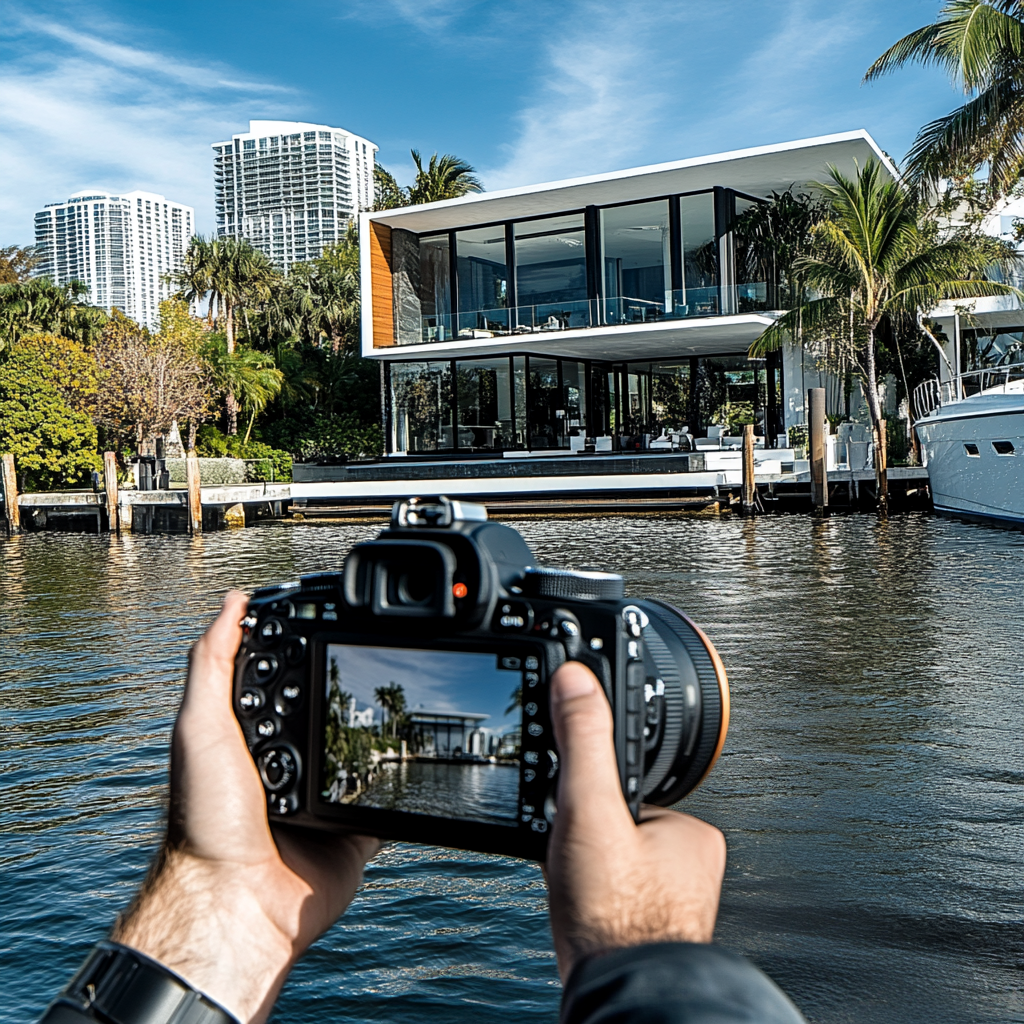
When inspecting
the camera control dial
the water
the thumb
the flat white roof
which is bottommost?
the water

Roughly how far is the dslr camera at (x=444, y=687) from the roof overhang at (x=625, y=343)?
22.8 m

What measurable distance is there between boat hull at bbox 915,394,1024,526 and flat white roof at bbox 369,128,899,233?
6884 millimetres

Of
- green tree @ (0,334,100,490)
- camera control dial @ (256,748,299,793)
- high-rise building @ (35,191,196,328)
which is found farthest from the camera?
high-rise building @ (35,191,196,328)

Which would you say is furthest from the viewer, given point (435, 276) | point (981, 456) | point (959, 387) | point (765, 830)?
point (435, 276)

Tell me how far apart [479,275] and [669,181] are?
6.35m

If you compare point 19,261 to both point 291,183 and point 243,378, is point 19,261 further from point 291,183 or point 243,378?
point 291,183

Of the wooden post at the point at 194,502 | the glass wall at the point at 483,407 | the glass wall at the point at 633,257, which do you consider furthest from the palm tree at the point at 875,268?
the wooden post at the point at 194,502

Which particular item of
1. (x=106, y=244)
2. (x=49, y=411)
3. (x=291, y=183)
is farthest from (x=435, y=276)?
(x=106, y=244)

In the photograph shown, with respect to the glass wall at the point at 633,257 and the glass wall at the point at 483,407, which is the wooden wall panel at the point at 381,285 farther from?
the glass wall at the point at 633,257

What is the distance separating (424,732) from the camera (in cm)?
135

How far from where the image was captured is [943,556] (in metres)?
12.8

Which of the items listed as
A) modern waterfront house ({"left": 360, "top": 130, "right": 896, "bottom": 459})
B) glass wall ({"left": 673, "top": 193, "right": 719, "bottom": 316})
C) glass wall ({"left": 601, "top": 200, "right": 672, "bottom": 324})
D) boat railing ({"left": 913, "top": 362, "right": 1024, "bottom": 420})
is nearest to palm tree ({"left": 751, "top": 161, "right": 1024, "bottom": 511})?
boat railing ({"left": 913, "top": 362, "right": 1024, "bottom": 420})

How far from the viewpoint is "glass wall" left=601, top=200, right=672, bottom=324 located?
988 inches

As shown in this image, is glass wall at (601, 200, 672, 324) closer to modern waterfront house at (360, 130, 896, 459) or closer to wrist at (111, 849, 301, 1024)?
modern waterfront house at (360, 130, 896, 459)
